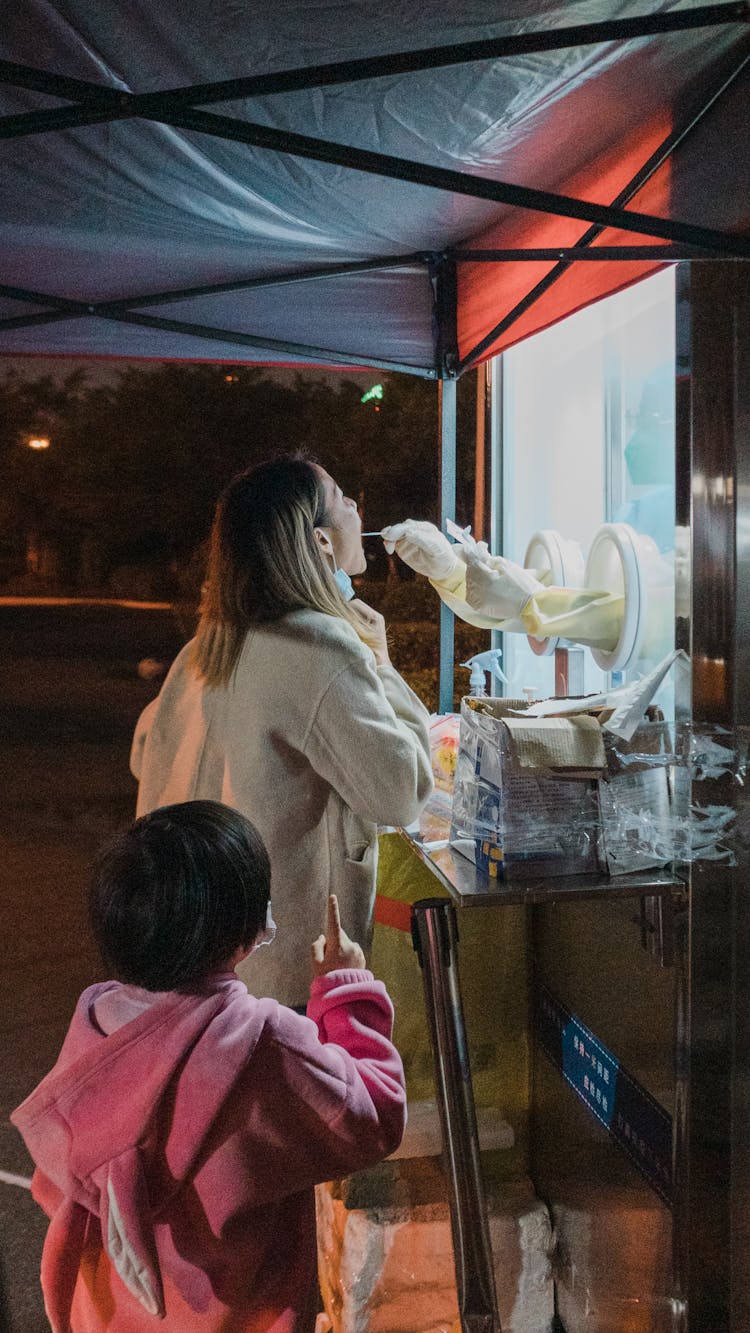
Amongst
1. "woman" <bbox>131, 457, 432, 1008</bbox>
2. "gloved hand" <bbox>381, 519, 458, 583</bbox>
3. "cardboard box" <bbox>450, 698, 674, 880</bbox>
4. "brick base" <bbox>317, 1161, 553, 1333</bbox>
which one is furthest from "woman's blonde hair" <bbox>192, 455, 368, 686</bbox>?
"brick base" <bbox>317, 1161, 553, 1333</bbox>

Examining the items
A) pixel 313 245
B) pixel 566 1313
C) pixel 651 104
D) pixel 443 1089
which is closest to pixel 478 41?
pixel 651 104

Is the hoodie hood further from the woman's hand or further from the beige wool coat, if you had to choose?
the woman's hand

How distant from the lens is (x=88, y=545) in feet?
5.96

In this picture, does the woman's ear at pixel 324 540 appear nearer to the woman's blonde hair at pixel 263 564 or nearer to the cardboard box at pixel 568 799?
the woman's blonde hair at pixel 263 564

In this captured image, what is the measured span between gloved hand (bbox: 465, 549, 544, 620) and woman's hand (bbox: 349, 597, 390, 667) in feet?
1.16

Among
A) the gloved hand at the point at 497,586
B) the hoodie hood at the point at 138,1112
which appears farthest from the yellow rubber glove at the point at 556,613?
the hoodie hood at the point at 138,1112

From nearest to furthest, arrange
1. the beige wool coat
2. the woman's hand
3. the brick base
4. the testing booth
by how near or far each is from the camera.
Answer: the testing booth → the beige wool coat → the woman's hand → the brick base

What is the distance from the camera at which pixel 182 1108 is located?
1159mm

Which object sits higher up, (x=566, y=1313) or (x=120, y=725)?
(x=120, y=725)

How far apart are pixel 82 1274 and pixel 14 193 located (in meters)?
1.69

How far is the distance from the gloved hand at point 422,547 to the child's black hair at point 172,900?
32.2 inches

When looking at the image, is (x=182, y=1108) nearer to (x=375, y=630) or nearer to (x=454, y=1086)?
(x=454, y=1086)

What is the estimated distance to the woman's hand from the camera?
172 centimetres

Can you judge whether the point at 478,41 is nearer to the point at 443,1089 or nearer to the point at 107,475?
the point at 107,475
